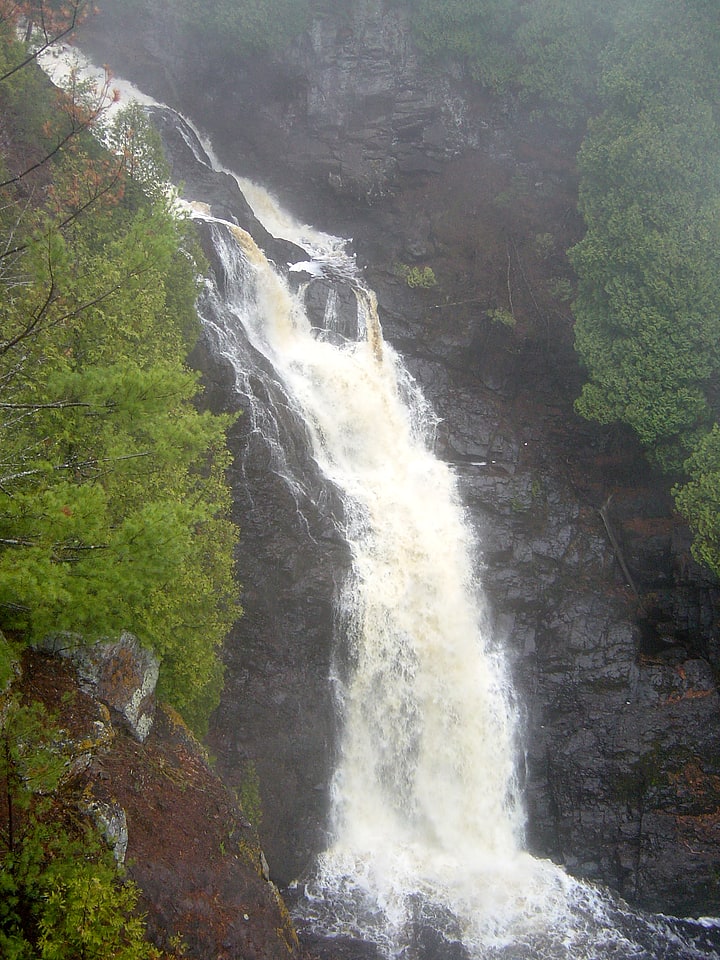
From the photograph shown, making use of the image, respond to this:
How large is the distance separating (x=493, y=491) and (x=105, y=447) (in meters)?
13.6

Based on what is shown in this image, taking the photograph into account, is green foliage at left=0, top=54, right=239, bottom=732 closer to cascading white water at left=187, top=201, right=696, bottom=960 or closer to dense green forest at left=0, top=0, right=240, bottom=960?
dense green forest at left=0, top=0, right=240, bottom=960

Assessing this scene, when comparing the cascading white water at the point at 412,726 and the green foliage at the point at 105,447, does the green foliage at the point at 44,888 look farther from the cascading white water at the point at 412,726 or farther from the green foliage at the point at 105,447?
the cascading white water at the point at 412,726

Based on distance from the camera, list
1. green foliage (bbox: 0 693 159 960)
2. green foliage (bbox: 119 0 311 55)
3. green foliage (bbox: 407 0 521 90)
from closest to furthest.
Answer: green foliage (bbox: 0 693 159 960)
green foliage (bbox: 119 0 311 55)
green foliage (bbox: 407 0 521 90)

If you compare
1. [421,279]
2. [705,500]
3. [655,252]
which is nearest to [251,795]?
[705,500]

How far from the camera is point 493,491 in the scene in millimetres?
19734

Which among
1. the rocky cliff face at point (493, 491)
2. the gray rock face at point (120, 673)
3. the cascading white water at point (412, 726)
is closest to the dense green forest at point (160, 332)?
the gray rock face at point (120, 673)

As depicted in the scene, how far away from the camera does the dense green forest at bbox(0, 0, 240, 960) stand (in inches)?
235

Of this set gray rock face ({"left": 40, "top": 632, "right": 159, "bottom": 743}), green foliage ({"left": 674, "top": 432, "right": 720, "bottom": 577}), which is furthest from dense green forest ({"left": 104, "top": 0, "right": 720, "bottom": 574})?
gray rock face ({"left": 40, "top": 632, "right": 159, "bottom": 743})

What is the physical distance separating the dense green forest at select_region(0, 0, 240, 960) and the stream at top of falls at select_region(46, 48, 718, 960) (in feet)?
13.7

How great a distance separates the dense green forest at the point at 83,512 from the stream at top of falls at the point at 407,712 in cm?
417

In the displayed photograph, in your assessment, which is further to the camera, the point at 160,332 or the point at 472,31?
the point at 472,31

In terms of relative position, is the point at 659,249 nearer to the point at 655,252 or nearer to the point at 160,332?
the point at 655,252

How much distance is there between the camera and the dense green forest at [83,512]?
235 inches

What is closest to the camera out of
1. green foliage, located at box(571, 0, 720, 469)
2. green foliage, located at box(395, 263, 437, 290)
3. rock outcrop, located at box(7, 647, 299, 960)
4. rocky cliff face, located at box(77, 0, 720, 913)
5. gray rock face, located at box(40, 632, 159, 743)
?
rock outcrop, located at box(7, 647, 299, 960)
